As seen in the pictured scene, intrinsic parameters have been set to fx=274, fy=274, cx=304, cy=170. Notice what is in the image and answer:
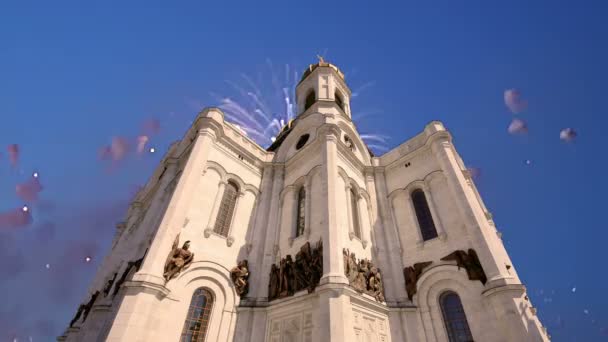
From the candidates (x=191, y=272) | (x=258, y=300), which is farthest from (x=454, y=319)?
(x=191, y=272)

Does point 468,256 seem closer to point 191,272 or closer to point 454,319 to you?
point 454,319

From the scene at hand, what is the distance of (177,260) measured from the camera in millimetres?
11398

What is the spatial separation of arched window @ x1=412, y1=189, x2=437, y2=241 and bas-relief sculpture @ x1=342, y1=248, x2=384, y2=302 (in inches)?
156

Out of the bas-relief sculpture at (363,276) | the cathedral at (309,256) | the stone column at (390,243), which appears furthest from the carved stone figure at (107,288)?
the stone column at (390,243)

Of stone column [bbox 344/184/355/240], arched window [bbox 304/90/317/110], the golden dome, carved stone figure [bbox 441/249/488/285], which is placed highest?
the golden dome

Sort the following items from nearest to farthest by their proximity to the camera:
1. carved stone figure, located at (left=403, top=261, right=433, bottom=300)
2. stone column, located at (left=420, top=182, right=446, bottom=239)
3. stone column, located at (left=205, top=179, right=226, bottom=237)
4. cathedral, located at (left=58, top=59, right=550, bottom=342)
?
1. cathedral, located at (left=58, top=59, right=550, bottom=342)
2. carved stone figure, located at (left=403, top=261, right=433, bottom=300)
3. stone column, located at (left=205, top=179, right=226, bottom=237)
4. stone column, located at (left=420, top=182, right=446, bottom=239)

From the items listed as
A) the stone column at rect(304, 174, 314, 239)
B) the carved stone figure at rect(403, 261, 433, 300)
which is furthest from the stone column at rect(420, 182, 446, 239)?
the stone column at rect(304, 174, 314, 239)

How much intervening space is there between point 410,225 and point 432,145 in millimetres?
5245

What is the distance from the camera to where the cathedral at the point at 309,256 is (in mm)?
10359

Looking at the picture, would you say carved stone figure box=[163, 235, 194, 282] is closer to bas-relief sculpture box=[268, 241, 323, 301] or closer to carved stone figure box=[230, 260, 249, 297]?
carved stone figure box=[230, 260, 249, 297]

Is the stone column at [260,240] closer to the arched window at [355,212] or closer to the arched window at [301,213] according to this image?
the arched window at [301,213]

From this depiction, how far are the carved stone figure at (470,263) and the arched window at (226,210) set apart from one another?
11.5 metres

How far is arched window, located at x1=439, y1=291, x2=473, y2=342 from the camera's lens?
37.8 feet

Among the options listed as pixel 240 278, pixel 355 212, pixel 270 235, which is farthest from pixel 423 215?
pixel 240 278
